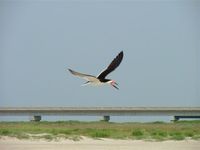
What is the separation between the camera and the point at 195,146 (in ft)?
46.3

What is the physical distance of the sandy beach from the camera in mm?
13560

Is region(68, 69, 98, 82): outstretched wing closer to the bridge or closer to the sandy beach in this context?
the sandy beach

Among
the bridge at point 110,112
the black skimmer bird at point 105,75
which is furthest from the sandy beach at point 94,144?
the bridge at point 110,112

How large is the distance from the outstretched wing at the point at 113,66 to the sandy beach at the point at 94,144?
4990 millimetres

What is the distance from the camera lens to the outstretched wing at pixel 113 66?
8.47 metres

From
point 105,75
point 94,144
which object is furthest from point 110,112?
point 105,75

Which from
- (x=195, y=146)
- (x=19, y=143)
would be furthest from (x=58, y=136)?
(x=195, y=146)

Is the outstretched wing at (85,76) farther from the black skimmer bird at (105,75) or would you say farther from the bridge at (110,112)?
the bridge at (110,112)

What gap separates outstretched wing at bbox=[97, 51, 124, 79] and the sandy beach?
499cm

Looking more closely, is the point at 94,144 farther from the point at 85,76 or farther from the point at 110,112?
the point at 110,112

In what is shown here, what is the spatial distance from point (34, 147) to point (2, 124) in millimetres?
7225

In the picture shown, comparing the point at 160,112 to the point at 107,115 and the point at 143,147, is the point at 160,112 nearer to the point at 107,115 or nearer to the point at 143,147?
the point at 107,115

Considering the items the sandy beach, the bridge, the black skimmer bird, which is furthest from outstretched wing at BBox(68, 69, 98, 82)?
the bridge

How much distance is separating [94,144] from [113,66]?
6417mm
